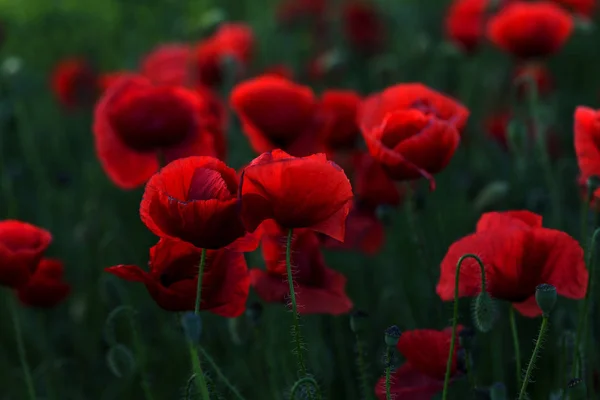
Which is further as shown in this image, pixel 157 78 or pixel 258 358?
pixel 157 78

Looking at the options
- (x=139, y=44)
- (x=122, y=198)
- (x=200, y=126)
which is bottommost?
(x=122, y=198)

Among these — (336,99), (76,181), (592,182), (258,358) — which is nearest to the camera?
(592,182)

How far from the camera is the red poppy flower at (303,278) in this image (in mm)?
1616

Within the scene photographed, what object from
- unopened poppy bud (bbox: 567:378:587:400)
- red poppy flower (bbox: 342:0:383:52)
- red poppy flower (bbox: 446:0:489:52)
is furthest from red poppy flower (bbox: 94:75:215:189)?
red poppy flower (bbox: 342:0:383:52)

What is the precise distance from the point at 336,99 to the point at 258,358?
752mm

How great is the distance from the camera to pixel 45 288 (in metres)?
2.12

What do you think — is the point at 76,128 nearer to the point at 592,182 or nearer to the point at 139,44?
the point at 139,44

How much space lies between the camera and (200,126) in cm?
209

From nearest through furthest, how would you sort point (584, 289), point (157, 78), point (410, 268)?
1. point (584, 289)
2. point (410, 268)
3. point (157, 78)

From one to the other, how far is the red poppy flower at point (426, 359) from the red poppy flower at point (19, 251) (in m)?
0.71

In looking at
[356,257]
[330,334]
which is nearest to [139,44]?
[356,257]

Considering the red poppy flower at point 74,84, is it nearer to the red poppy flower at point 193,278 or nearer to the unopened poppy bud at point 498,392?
the red poppy flower at point 193,278

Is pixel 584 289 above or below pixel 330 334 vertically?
above

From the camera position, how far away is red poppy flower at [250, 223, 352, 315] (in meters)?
1.62
